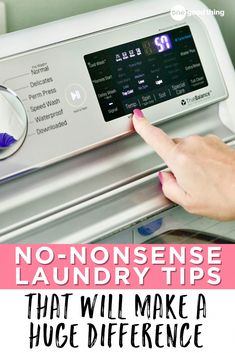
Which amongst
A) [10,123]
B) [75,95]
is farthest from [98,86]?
[10,123]

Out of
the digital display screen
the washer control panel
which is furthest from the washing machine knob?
the digital display screen

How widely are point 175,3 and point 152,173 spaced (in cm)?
31

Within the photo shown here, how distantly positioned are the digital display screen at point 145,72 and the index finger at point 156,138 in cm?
3

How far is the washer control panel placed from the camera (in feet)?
2.81

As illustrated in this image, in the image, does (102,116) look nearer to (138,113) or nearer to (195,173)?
(138,113)

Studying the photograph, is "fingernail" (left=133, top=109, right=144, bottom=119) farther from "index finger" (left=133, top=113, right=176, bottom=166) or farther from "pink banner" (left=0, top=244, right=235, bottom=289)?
"pink banner" (left=0, top=244, right=235, bottom=289)

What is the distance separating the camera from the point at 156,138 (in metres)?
0.91

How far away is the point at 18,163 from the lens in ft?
2.78

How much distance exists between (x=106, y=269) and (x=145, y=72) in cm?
33

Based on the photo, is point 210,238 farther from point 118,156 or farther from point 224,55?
point 224,55

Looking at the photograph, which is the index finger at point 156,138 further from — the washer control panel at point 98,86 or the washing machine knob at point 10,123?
the washing machine knob at point 10,123

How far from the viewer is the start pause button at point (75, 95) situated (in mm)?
900

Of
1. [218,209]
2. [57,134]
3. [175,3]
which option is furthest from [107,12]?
[218,209]

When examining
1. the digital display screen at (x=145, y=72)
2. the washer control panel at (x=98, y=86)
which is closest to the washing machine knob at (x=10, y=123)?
the washer control panel at (x=98, y=86)
